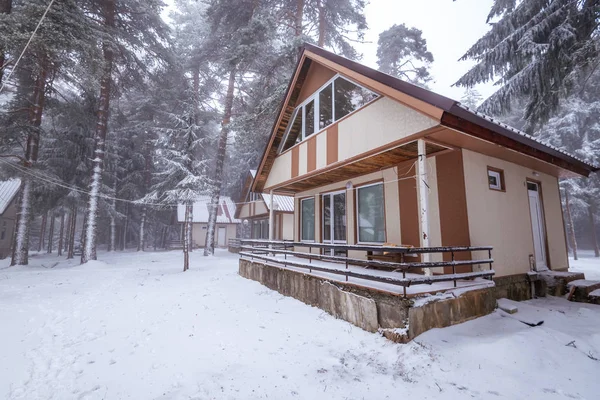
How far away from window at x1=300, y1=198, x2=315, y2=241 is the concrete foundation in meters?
4.94

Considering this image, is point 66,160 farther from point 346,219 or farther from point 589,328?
point 589,328

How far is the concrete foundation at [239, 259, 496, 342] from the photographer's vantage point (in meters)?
4.33

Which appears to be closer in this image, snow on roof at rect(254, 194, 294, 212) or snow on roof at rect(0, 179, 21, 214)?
snow on roof at rect(254, 194, 294, 212)

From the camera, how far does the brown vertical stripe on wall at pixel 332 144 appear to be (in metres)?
7.75

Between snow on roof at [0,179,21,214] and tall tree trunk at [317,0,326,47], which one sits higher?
tall tree trunk at [317,0,326,47]

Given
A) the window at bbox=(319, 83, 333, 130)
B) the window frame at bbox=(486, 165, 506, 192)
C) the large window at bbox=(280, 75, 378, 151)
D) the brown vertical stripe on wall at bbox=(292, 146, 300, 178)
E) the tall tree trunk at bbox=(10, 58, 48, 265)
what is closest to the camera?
the window frame at bbox=(486, 165, 506, 192)

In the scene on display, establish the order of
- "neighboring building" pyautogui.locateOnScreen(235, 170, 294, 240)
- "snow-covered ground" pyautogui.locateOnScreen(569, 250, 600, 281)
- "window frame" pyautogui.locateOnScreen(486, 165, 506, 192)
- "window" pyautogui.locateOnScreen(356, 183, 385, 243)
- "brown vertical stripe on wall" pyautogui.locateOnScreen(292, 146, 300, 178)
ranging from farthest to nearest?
"neighboring building" pyautogui.locateOnScreen(235, 170, 294, 240) → "snow-covered ground" pyautogui.locateOnScreen(569, 250, 600, 281) → "brown vertical stripe on wall" pyautogui.locateOnScreen(292, 146, 300, 178) → "window" pyautogui.locateOnScreen(356, 183, 385, 243) → "window frame" pyautogui.locateOnScreen(486, 165, 506, 192)

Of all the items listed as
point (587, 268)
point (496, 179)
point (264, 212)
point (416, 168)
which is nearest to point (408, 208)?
point (416, 168)

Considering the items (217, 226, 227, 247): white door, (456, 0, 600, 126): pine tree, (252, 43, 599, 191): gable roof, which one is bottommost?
(217, 226, 227, 247): white door

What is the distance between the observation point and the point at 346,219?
30.8 ft

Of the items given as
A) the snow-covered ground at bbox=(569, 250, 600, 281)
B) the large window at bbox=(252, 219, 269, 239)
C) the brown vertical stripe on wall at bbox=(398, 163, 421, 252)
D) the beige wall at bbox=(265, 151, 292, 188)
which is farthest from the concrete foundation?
the large window at bbox=(252, 219, 269, 239)

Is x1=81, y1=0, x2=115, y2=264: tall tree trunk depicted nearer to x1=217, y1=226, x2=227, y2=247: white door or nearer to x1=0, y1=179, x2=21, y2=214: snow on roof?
x1=0, y1=179, x2=21, y2=214: snow on roof

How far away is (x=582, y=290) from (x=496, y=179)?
316 centimetres

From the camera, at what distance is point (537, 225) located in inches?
315
